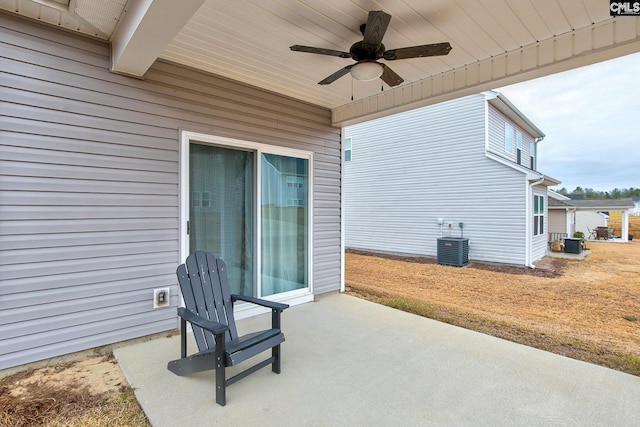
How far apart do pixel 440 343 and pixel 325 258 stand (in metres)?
2.11

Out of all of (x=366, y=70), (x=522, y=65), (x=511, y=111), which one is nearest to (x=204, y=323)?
(x=366, y=70)

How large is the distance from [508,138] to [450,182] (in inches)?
109

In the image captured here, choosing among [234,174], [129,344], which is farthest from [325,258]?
[129,344]

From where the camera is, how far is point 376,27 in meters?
2.23

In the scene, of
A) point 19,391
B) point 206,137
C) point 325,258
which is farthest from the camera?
point 325,258

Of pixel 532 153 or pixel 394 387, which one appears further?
pixel 532 153

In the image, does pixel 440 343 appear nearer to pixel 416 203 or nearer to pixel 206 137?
pixel 206 137

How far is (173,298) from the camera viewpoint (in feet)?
10.2

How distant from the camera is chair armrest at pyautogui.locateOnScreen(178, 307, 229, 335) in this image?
6.15 feet

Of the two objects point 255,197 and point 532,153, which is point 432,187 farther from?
point 255,197

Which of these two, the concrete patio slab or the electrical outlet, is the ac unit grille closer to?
A: the concrete patio slab

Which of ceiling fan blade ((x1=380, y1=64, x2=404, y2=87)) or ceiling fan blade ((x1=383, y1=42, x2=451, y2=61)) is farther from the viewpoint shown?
ceiling fan blade ((x1=380, y1=64, x2=404, y2=87))

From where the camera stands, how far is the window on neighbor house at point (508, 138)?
9680 mm

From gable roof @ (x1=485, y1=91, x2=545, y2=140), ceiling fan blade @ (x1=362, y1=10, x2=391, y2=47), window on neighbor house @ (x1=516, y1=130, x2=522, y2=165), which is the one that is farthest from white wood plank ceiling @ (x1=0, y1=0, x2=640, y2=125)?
window on neighbor house @ (x1=516, y1=130, x2=522, y2=165)
